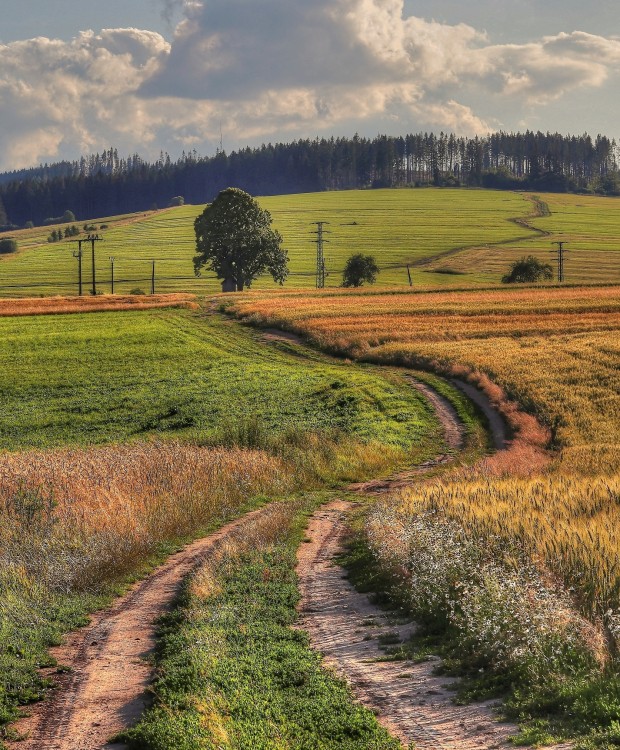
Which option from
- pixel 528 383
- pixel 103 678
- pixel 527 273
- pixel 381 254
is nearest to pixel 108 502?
pixel 103 678

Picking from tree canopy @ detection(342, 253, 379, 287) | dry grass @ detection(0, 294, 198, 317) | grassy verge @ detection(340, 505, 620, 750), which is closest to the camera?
grassy verge @ detection(340, 505, 620, 750)

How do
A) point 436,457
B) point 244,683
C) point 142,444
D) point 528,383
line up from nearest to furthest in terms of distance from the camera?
point 244,683 → point 142,444 → point 436,457 → point 528,383

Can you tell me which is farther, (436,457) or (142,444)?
(436,457)

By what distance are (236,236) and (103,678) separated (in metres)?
99.9

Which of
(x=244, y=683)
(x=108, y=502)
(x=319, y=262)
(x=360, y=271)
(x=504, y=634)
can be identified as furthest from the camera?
(x=319, y=262)

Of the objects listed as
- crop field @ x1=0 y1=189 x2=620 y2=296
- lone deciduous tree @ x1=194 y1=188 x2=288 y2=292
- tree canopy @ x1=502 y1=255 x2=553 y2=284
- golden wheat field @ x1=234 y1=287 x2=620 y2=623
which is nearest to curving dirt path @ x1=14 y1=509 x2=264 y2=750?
golden wheat field @ x1=234 y1=287 x2=620 y2=623

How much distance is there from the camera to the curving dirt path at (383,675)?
9.12 meters

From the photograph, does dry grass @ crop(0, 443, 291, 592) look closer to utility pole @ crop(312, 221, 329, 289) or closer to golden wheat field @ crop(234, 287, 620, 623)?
golden wheat field @ crop(234, 287, 620, 623)

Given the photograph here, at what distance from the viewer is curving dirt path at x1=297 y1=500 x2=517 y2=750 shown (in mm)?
9125

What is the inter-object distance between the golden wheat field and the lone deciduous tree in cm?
1916

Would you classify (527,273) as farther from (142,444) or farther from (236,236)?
(142,444)

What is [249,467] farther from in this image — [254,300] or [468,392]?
[254,300]

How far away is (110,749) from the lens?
30.7 feet

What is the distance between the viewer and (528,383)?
137ft
